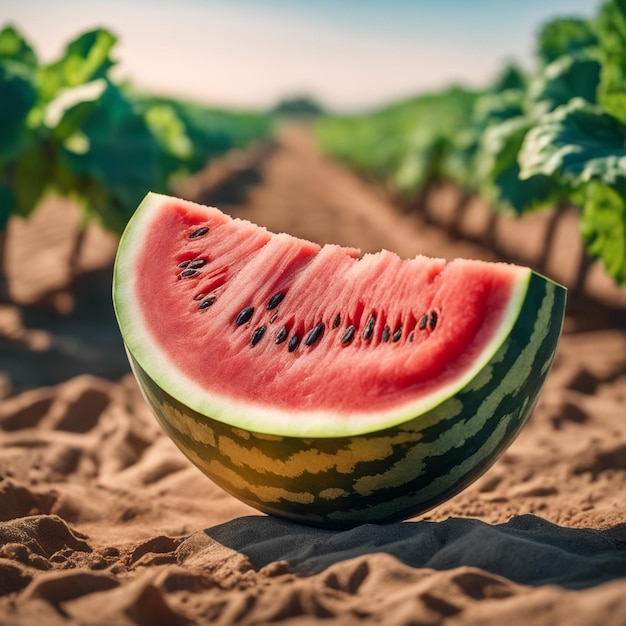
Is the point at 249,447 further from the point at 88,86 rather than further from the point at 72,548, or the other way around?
the point at 88,86

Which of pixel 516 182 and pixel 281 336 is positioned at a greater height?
pixel 516 182

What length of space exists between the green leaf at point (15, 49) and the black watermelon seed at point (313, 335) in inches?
202

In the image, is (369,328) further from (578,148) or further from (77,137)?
(77,137)

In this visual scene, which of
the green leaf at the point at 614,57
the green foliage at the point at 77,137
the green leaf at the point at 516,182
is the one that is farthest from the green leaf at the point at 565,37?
the green foliage at the point at 77,137

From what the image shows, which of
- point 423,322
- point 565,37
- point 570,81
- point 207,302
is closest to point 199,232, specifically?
point 207,302

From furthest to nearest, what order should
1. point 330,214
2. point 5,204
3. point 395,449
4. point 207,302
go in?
point 330,214 < point 5,204 < point 207,302 < point 395,449

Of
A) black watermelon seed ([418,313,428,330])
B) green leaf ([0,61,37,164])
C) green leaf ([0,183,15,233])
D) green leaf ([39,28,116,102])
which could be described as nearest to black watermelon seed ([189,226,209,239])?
black watermelon seed ([418,313,428,330])

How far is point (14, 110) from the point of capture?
526cm

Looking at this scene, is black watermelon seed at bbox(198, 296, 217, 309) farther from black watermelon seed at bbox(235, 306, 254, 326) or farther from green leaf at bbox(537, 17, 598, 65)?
green leaf at bbox(537, 17, 598, 65)

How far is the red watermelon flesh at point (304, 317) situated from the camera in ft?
6.15

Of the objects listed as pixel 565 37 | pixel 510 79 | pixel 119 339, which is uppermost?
pixel 510 79

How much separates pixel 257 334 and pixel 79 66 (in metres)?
4.52

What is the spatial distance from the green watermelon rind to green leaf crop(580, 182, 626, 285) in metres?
1.94

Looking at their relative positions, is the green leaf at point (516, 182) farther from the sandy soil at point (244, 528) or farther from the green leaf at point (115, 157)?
the green leaf at point (115, 157)
